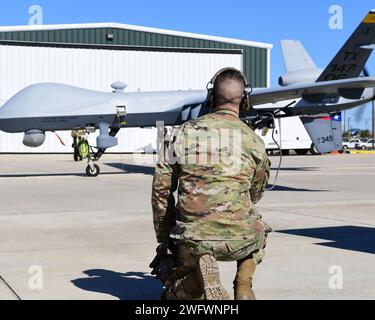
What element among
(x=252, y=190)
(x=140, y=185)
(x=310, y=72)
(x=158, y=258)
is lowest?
(x=140, y=185)

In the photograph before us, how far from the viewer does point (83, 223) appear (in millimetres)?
11961

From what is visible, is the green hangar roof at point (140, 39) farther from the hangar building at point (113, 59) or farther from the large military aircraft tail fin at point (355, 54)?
the large military aircraft tail fin at point (355, 54)

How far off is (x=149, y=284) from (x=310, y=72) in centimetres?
2308

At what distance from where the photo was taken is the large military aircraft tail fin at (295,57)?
30.4 metres

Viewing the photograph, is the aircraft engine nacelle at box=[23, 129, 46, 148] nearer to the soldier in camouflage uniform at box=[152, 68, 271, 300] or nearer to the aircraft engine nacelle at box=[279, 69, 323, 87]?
the aircraft engine nacelle at box=[279, 69, 323, 87]

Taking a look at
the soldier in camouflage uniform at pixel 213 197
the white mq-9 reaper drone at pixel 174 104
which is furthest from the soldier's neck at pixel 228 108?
the white mq-9 reaper drone at pixel 174 104

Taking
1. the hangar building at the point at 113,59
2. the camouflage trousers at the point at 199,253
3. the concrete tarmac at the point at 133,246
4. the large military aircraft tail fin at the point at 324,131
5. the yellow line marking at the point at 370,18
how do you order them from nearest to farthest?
Result: 1. the camouflage trousers at the point at 199,253
2. the concrete tarmac at the point at 133,246
3. the yellow line marking at the point at 370,18
4. the large military aircraft tail fin at the point at 324,131
5. the hangar building at the point at 113,59

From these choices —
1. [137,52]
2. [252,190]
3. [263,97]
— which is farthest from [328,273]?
[137,52]

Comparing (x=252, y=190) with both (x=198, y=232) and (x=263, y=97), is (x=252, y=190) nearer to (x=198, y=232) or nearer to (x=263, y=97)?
(x=198, y=232)

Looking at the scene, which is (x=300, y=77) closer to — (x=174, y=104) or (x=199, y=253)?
(x=174, y=104)

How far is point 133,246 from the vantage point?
931cm

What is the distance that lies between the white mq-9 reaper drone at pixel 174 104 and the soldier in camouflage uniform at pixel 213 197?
18067 millimetres

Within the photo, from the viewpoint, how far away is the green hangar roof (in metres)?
56.6

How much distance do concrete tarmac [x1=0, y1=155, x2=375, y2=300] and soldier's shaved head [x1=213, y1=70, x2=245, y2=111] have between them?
2.27 meters
